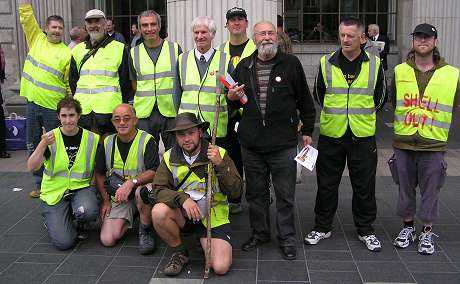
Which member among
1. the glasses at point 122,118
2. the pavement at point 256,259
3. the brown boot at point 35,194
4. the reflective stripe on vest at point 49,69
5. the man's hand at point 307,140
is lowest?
the pavement at point 256,259

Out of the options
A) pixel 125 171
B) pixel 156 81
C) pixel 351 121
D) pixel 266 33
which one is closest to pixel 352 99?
pixel 351 121

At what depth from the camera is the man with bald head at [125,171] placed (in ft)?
16.6

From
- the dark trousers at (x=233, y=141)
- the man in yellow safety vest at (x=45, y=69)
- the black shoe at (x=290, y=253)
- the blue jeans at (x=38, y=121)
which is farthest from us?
the blue jeans at (x=38, y=121)

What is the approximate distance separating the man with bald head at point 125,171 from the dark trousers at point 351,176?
1.49 metres

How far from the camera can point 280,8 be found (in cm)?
1526

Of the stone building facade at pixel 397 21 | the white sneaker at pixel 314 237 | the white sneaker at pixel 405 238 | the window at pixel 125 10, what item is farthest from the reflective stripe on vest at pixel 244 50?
the window at pixel 125 10

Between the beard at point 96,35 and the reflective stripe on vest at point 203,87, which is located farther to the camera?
the beard at point 96,35

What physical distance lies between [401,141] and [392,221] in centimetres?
111

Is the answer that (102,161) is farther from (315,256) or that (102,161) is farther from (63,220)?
(315,256)

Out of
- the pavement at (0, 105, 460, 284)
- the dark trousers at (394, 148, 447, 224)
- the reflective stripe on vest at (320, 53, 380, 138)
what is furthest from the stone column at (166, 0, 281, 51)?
the dark trousers at (394, 148, 447, 224)

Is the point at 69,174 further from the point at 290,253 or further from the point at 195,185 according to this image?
the point at 290,253

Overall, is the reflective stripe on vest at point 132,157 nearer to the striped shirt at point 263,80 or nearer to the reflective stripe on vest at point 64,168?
the reflective stripe on vest at point 64,168

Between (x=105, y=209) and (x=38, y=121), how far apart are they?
70.9 inches

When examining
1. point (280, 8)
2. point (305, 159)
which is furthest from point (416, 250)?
point (280, 8)
